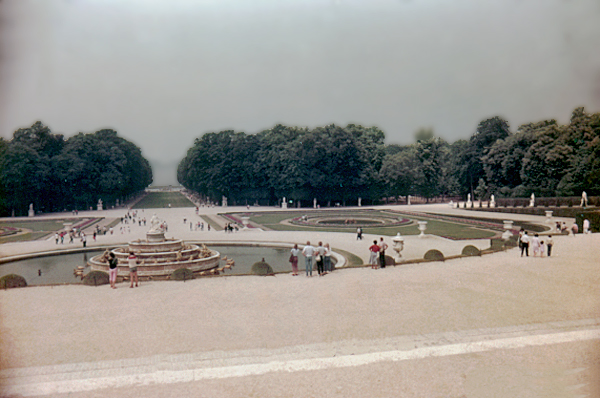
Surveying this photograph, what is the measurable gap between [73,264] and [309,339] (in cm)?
2069

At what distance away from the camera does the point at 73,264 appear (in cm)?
2528

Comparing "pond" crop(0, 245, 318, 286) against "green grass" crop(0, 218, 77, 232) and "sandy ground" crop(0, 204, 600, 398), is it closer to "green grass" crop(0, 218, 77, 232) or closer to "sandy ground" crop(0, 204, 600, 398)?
"sandy ground" crop(0, 204, 600, 398)

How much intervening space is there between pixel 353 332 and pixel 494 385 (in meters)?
3.40

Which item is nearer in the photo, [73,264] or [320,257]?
[320,257]

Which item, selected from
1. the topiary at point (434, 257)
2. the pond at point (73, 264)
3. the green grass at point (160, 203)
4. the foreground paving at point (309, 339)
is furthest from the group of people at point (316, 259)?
the green grass at point (160, 203)

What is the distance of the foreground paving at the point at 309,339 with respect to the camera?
26.0ft

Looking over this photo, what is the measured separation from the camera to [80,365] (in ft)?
28.6

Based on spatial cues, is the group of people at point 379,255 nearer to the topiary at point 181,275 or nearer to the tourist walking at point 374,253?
the tourist walking at point 374,253

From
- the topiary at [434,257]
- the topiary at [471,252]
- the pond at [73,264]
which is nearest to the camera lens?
the topiary at [434,257]

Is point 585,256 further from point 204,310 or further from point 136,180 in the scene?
point 136,180

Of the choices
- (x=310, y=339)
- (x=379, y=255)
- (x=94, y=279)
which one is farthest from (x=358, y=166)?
(x=310, y=339)

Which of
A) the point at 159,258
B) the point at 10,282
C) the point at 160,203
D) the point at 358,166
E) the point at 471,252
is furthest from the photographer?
the point at 160,203

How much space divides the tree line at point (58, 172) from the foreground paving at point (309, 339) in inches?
2150

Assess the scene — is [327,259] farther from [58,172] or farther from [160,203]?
[160,203]
